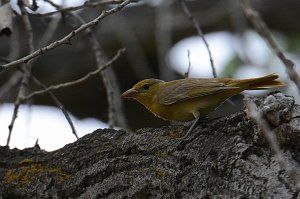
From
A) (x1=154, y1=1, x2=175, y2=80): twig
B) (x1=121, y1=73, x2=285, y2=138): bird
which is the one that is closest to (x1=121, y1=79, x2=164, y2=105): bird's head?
(x1=121, y1=73, x2=285, y2=138): bird

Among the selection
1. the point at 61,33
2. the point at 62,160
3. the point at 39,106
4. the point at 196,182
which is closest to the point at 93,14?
the point at 61,33

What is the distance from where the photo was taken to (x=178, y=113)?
382 cm

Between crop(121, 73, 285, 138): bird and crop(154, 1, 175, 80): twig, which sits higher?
crop(154, 1, 175, 80): twig

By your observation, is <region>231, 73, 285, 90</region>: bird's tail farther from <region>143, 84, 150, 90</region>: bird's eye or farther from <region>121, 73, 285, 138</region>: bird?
<region>143, 84, 150, 90</region>: bird's eye

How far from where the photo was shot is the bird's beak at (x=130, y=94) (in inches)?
168

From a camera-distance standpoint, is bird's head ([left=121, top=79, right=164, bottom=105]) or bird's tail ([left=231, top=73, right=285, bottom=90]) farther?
bird's head ([left=121, top=79, right=164, bottom=105])

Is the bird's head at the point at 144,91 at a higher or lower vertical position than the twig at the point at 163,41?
lower

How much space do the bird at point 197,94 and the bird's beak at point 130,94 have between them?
25 cm

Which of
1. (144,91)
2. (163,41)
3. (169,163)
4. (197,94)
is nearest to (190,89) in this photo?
(197,94)

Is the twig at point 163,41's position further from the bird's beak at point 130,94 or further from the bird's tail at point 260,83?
the bird's tail at point 260,83

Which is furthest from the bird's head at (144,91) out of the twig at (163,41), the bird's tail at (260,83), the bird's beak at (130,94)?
the bird's tail at (260,83)

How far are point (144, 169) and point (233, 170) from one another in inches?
17.5

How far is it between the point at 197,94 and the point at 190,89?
2.8 inches

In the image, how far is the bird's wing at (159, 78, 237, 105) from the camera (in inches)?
142
